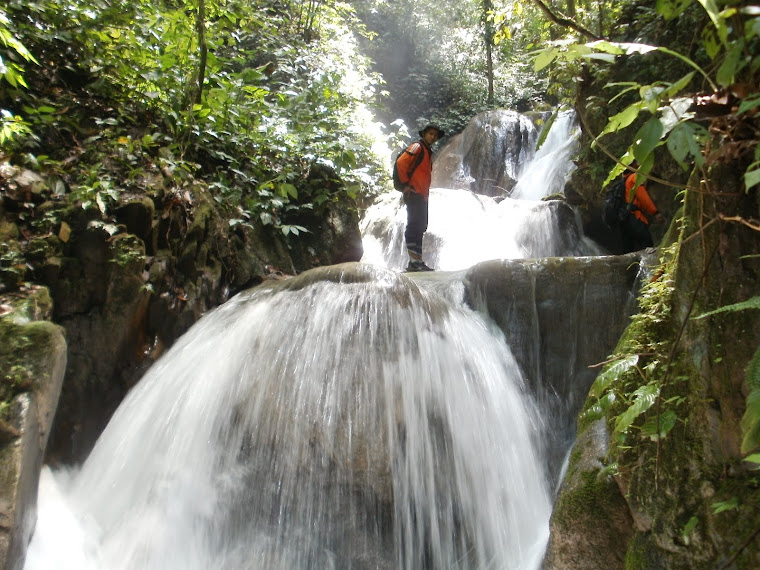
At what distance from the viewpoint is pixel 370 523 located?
3.21m

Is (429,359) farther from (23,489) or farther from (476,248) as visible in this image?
(476,248)

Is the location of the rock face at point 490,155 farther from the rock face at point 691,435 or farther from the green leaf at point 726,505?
the green leaf at point 726,505

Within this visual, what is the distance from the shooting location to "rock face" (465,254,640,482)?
13.9 feet

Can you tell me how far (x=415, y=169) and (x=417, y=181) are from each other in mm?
158

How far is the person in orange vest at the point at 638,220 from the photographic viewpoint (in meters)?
5.60

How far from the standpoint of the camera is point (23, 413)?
2.90 meters

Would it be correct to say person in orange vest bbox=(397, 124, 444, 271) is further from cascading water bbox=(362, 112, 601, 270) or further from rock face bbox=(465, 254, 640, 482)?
rock face bbox=(465, 254, 640, 482)

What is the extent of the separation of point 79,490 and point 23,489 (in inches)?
32.2

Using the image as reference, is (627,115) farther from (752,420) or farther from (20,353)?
(20,353)

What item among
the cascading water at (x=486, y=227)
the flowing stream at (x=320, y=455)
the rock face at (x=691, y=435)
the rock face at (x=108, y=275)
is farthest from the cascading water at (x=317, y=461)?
the cascading water at (x=486, y=227)

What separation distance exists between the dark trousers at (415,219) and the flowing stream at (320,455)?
2.39 m

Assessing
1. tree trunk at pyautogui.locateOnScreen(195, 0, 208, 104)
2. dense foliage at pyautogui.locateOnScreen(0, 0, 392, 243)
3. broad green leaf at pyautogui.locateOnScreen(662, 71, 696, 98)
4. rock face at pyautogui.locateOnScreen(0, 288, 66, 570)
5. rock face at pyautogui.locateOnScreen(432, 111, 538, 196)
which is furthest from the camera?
rock face at pyautogui.locateOnScreen(432, 111, 538, 196)

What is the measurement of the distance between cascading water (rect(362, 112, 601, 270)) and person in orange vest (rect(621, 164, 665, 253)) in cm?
173

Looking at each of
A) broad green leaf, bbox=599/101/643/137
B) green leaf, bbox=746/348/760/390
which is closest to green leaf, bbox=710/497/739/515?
green leaf, bbox=746/348/760/390
